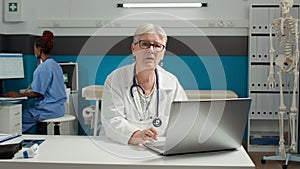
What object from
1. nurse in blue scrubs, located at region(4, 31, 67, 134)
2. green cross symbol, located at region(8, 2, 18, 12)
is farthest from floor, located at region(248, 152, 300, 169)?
green cross symbol, located at region(8, 2, 18, 12)

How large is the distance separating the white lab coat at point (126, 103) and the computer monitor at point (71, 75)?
10.3 ft

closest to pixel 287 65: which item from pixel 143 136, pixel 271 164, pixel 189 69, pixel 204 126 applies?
pixel 271 164

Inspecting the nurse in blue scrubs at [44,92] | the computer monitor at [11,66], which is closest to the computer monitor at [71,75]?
the computer monitor at [11,66]

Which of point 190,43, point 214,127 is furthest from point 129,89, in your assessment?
point 190,43

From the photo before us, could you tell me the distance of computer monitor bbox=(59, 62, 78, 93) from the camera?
5.45 metres

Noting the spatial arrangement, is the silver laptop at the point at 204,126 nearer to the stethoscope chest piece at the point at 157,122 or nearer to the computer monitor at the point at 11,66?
the stethoscope chest piece at the point at 157,122

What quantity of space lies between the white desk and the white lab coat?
21 centimetres

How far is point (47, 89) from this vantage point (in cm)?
430

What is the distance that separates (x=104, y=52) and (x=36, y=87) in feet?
4.60

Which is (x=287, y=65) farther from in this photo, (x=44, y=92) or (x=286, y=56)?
(x=44, y=92)

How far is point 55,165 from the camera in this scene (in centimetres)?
174

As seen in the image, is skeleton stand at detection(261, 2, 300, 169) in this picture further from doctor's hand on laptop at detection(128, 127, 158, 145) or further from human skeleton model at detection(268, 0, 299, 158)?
doctor's hand on laptop at detection(128, 127, 158, 145)

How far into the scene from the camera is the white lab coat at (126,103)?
7.34 feet

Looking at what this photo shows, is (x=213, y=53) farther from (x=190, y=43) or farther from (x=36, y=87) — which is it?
(x=36, y=87)
